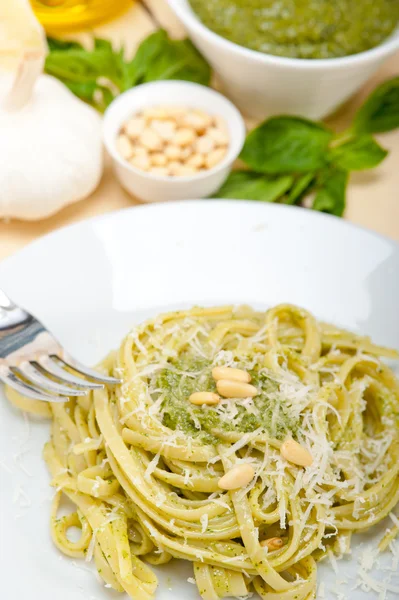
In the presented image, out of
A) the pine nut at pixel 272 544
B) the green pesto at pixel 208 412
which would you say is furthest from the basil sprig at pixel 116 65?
the pine nut at pixel 272 544

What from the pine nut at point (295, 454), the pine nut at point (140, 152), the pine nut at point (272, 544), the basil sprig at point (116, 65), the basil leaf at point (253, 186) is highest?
the basil sprig at point (116, 65)

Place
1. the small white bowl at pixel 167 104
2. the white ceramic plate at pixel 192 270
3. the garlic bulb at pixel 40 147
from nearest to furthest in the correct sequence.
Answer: the white ceramic plate at pixel 192 270 → the garlic bulb at pixel 40 147 → the small white bowl at pixel 167 104

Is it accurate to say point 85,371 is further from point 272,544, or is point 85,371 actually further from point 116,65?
point 116,65

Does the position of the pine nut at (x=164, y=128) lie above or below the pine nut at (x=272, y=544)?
above

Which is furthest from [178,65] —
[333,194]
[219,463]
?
[219,463]

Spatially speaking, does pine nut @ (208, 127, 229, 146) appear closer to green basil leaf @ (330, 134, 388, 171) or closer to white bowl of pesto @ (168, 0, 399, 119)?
white bowl of pesto @ (168, 0, 399, 119)

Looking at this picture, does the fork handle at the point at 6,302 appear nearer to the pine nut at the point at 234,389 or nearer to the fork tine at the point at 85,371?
the fork tine at the point at 85,371

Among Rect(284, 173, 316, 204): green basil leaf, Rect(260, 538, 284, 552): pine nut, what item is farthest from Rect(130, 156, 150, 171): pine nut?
Rect(260, 538, 284, 552): pine nut
